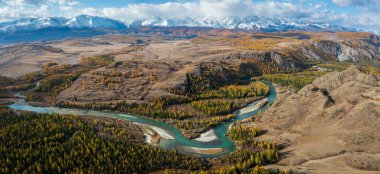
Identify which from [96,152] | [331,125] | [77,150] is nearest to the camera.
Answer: [96,152]

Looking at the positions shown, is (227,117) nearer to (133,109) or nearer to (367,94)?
(133,109)

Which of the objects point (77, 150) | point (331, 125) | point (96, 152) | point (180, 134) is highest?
point (331, 125)

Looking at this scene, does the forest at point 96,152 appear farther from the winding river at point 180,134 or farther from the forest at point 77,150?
the winding river at point 180,134

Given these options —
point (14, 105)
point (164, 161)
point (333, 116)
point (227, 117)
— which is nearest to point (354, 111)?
point (333, 116)

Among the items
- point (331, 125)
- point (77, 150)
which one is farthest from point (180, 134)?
point (331, 125)

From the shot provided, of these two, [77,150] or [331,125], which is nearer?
[77,150]

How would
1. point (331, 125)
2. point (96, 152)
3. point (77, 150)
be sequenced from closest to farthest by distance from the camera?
point (96, 152) → point (77, 150) → point (331, 125)

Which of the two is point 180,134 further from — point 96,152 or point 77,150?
point 77,150
